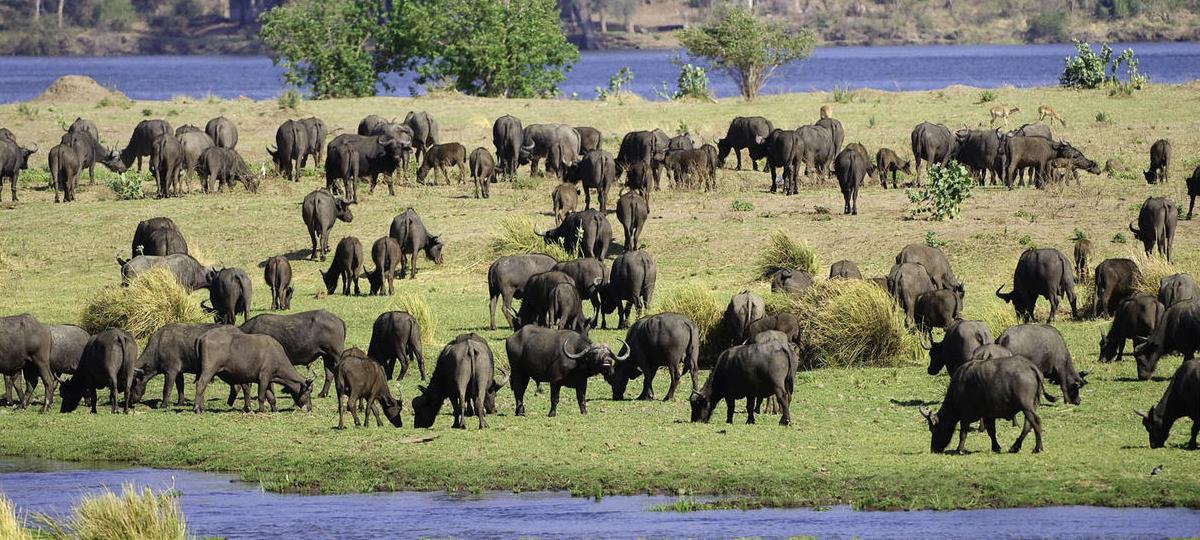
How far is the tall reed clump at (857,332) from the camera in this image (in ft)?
68.3

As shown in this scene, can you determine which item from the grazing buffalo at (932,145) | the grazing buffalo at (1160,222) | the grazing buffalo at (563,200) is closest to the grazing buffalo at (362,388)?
the grazing buffalo at (1160,222)

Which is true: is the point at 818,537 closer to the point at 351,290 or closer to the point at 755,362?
the point at 755,362

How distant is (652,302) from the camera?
24.8 m

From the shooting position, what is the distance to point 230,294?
23312mm

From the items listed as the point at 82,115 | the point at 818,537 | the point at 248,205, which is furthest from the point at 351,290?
the point at 82,115

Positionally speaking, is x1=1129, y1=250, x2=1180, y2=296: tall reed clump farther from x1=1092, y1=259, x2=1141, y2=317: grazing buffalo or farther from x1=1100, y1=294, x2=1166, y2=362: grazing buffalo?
x1=1100, y1=294, x2=1166, y2=362: grazing buffalo

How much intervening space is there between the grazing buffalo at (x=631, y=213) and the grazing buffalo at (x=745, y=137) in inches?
351

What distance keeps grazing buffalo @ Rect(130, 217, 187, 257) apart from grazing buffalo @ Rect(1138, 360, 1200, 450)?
55.0ft

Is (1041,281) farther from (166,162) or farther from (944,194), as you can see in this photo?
(166,162)

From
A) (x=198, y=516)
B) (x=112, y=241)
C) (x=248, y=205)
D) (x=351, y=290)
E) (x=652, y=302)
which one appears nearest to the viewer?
(x=198, y=516)

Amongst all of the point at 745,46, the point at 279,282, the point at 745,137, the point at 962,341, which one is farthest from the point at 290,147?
the point at 745,46

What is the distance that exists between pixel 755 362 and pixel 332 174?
1927cm

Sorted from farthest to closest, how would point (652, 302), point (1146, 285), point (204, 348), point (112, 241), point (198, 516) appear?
point (112, 241) → point (652, 302) → point (1146, 285) → point (204, 348) → point (198, 516)

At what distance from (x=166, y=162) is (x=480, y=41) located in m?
20.9
